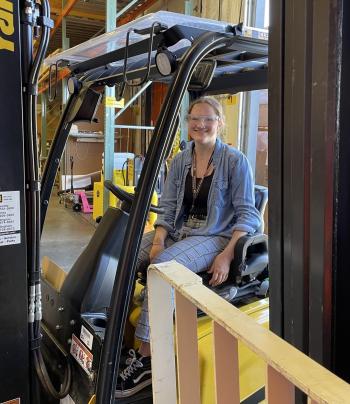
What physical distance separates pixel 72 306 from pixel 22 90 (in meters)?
1.04

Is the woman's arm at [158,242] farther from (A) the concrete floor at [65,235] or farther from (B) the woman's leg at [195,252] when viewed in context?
(A) the concrete floor at [65,235]

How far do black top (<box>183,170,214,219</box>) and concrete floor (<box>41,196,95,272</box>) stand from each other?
2719 mm

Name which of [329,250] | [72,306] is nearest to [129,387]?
[72,306]

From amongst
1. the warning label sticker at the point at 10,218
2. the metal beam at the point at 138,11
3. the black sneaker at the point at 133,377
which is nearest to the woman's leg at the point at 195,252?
the black sneaker at the point at 133,377

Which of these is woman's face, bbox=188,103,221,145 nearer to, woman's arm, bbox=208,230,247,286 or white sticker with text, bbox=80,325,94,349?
woman's arm, bbox=208,230,247,286

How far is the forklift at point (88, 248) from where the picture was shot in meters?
1.51

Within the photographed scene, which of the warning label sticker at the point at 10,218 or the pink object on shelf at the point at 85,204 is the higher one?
the warning label sticker at the point at 10,218

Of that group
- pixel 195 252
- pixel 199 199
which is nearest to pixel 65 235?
pixel 199 199

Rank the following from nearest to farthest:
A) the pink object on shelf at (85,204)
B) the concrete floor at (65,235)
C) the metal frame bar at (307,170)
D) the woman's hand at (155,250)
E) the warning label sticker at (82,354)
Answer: the metal frame bar at (307,170)
the warning label sticker at (82,354)
the woman's hand at (155,250)
the concrete floor at (65,235)
the pink object on shelf at (85,204)

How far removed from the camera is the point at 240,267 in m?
2.14

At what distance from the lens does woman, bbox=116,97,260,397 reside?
7.15 feet

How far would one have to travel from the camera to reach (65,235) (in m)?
6.55

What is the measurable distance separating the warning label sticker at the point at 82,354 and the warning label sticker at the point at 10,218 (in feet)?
1.88

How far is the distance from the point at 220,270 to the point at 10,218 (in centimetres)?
104
